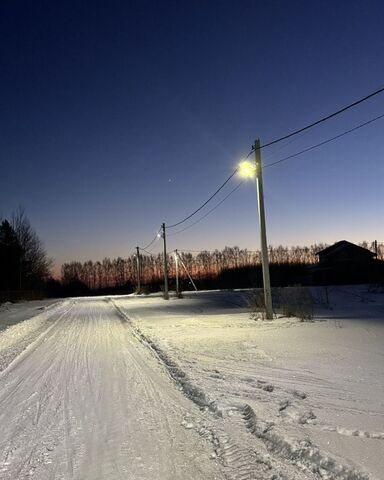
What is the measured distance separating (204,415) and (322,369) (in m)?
3.27

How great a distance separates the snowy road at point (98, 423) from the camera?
461 centimetres

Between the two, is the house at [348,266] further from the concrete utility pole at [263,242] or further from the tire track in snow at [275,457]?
the tire track in snow at [275,457]

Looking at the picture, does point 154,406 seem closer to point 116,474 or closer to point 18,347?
point 116,474

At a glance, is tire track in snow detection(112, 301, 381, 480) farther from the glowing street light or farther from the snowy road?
the glowing street light

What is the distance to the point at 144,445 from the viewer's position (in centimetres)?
521

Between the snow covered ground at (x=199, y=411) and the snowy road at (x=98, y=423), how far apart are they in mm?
17

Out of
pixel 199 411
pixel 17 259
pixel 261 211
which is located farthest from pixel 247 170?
pixel 17 259

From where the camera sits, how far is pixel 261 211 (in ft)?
63.7

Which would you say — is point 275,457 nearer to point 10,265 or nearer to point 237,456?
point 237,456

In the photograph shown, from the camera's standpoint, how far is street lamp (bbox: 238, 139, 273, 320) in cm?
1914

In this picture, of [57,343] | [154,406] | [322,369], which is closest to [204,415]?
[154,406]

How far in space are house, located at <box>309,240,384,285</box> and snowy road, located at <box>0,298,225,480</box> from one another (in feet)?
202

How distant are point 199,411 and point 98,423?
1.33m

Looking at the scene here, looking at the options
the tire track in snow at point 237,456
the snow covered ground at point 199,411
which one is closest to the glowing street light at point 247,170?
the snow covered ground at point 199,411
